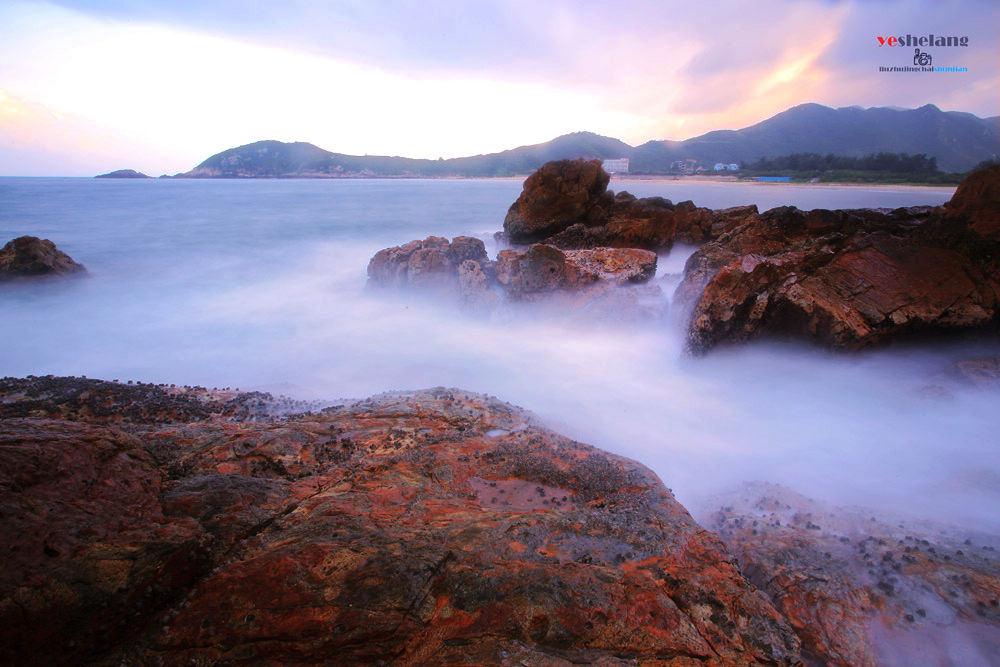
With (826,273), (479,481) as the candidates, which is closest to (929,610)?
(479,481)

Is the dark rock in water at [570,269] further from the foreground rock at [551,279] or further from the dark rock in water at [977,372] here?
the dark rock in water at [977,372]

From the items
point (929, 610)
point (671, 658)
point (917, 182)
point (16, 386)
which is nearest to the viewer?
point (671, 658)

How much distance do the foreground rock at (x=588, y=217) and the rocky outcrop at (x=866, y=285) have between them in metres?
7.81

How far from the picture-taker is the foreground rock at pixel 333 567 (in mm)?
2416

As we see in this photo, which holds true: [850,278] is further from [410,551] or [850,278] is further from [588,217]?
[588,217]

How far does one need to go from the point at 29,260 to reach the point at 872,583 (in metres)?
23.3

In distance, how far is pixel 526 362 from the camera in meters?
11.2

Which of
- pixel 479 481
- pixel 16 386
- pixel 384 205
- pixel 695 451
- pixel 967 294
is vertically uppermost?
pixel 384 205

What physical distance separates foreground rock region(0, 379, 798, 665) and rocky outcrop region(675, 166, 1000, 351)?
698 cm

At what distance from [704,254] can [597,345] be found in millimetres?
3985

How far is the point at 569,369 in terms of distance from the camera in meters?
10.8

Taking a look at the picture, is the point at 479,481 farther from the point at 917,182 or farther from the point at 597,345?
the point at 917,182

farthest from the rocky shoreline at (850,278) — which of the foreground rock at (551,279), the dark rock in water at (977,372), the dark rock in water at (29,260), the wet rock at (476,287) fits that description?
the dark rock in water at (29,260)

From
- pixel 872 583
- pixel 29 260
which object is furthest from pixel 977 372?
pixel 29 260
